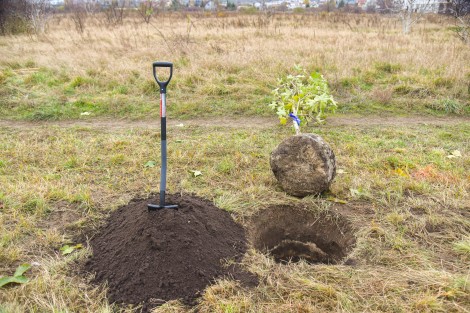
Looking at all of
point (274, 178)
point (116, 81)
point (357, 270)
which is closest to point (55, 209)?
point (274, 178)

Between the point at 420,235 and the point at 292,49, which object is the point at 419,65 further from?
the point at 420,235

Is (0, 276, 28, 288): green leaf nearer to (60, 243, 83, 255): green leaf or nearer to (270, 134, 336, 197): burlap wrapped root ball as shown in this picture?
(60, 243, 83, 255): green leaf

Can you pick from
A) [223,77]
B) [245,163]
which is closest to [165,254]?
[245,163]

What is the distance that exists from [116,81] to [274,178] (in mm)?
5137

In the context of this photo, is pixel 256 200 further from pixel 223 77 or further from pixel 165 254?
pixel 223 77

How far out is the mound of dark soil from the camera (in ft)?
8.29

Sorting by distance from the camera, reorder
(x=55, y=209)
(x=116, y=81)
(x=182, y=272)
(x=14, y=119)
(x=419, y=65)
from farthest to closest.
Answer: (x=419, y=65)
(x=116, y=81)
(x=14, y=119)
(x=55, y=209)
(x=182, y=272)

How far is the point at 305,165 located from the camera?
3.69 m

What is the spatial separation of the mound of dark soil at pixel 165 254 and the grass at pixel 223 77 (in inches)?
147

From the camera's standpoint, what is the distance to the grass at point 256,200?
2473 mm

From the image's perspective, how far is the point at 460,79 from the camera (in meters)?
7.28

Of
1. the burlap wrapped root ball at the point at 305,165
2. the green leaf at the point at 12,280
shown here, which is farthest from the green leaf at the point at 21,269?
the burlap wrapped root ball at the point at 305,165

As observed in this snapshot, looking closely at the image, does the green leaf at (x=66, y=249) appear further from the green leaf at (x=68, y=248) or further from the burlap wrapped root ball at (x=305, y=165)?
the burlap wrapped root ball at (x=305, y=165)

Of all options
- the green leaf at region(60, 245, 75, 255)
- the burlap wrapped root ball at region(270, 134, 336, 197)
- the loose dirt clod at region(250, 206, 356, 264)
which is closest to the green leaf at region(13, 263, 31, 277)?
the green leaf at region(60, 245, 75, 255)
